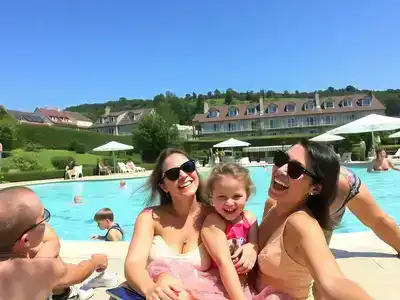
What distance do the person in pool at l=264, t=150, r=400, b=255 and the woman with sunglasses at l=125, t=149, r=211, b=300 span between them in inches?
53.7

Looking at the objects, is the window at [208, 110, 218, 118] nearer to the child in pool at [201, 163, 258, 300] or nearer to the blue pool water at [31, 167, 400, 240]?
the blue pool water at [31, 167, 400, 240]

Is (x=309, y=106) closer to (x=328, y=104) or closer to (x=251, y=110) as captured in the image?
(x=328, y=104)

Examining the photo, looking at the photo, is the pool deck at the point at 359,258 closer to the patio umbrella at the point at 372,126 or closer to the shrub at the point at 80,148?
the patio umbrella at the point at 372,126

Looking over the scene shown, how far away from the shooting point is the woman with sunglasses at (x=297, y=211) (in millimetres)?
2029

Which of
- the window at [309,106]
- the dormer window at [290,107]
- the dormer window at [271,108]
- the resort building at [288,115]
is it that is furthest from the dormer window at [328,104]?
the dormer window at [271,108]

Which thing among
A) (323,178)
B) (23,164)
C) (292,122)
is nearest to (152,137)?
(23,164)

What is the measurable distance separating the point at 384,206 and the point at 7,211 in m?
11.5

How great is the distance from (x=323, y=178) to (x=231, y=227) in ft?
2.24

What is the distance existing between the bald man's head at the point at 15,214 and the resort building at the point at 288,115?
6469 cm

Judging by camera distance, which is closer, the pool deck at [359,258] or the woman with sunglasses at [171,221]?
the woman with sunglasses at [171,221]

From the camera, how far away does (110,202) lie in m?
15.1

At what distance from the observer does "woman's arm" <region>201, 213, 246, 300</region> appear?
7.41ft

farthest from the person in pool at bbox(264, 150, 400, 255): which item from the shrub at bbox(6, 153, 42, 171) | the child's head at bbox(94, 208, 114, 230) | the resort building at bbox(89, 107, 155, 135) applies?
the resort building at bbox(89, 107, 155, 135)

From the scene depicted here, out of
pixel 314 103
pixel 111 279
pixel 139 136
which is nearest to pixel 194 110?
pixel 314 103
